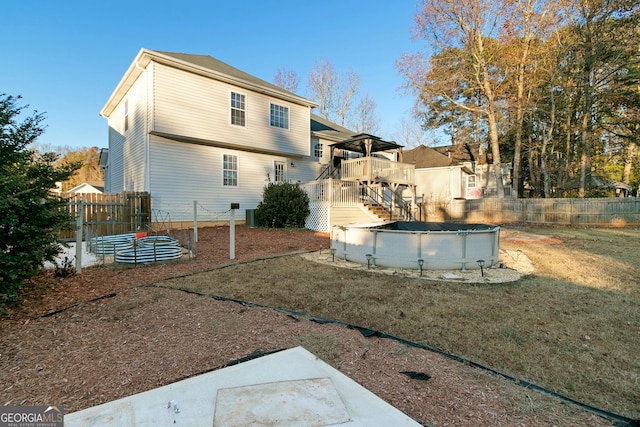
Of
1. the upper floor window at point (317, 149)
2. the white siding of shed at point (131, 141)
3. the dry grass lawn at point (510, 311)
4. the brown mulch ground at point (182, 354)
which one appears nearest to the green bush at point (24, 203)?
the brown mulch ground at point (182, 354)

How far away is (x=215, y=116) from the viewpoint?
12500mm

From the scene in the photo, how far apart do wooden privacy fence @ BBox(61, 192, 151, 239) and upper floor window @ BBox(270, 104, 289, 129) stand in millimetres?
6639

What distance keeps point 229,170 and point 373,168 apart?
6.48 metres

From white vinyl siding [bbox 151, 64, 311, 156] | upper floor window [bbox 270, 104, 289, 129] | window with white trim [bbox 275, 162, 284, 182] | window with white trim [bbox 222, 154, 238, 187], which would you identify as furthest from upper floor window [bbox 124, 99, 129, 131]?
window with white trim [bbox 275, 162, 284, 182]

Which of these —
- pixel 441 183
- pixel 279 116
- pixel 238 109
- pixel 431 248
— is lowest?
pixel 431 248

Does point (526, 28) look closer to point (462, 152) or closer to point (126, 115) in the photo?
point (462, 152)

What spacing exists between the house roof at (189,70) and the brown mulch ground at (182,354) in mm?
9480

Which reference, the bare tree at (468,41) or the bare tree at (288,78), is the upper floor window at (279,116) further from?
the bare tree at (288,78)

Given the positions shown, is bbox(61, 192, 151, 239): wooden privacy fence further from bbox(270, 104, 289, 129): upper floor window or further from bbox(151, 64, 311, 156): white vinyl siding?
bbox(270, 104, 289, 129): upper floor window

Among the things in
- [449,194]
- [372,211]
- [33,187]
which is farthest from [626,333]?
[449,194]

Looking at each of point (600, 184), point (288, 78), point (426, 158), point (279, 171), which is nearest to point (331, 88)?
point (288, 78)

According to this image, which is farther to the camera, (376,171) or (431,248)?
(376,171)

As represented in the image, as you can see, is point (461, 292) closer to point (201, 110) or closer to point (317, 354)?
point (317, 354)

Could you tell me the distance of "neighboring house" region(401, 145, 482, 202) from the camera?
942 inches
